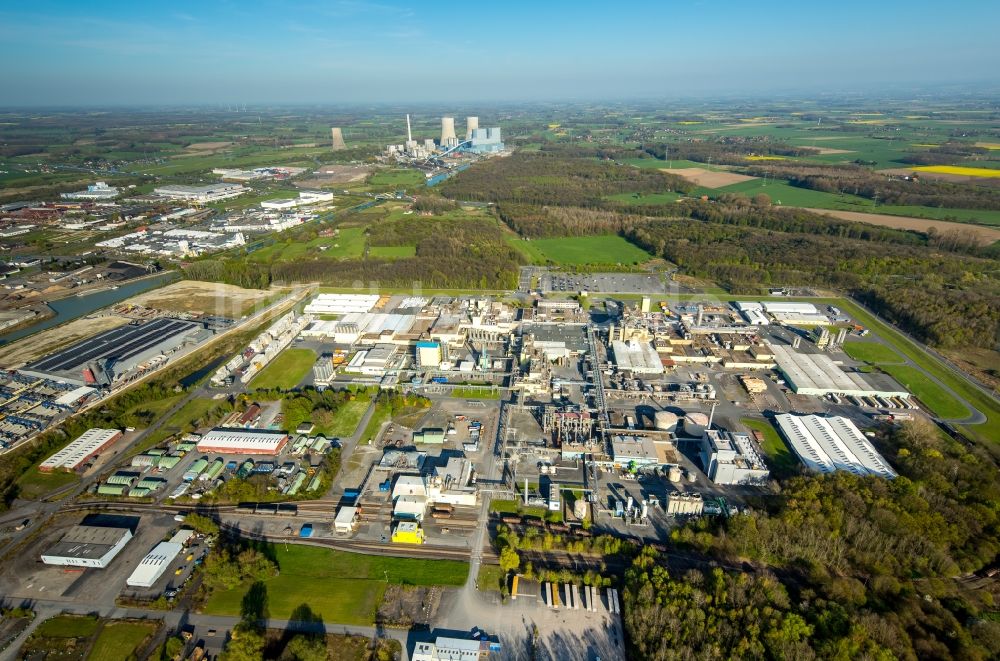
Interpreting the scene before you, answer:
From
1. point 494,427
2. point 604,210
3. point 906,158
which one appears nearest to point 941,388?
point 494,427

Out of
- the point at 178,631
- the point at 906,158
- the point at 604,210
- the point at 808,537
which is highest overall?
the point at 906,158

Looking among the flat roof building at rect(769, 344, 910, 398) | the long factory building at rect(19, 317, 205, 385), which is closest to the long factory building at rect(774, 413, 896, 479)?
the flat roof building at rect(769, 344, 910, 398)

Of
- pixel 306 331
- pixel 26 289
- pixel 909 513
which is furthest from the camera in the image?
pixel 26 289

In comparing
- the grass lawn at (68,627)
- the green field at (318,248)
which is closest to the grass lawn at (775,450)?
the grass lawn at (68,627)

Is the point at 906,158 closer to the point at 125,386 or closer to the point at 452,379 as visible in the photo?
A: the point at 452,379

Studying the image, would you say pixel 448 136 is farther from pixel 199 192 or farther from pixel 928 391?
pixel 928 391

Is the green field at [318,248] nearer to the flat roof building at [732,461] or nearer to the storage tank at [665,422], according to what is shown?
the storage tank at [665,422]
